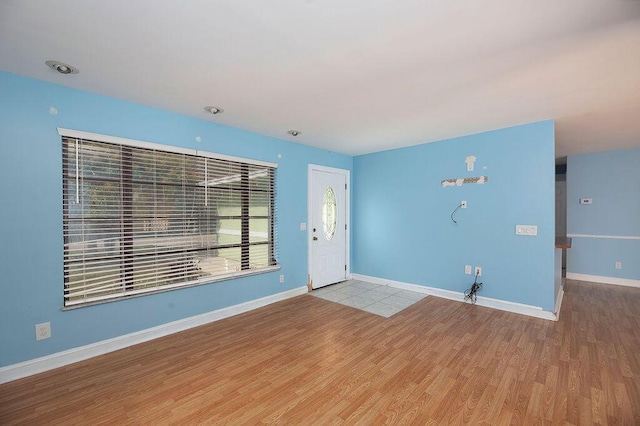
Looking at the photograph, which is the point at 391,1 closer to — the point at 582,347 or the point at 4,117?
the point at 4,117

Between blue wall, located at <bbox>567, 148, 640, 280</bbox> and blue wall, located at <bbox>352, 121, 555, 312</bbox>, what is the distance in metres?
3.07

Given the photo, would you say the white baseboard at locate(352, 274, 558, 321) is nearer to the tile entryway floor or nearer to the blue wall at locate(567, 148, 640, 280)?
the tile entryway floor

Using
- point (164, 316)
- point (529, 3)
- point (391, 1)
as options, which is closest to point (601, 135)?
point (529, 3)

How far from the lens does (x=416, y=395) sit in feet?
6.92

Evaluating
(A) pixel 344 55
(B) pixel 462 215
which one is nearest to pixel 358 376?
(A) pixel 344 55

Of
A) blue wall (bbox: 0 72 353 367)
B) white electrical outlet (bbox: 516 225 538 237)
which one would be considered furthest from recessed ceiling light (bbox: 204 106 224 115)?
white electrical outlet (bbox: 516 225 538 237)

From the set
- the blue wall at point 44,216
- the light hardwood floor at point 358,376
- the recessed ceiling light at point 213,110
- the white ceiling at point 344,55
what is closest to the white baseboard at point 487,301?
the light hardwood floor at point 358,376

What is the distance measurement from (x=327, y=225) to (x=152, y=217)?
292 centimetres

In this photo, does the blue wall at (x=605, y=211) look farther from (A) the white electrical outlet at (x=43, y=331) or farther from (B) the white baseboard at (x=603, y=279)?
(A) the white electrical outlet at (x=43, y=331)

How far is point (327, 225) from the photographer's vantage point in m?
5.20

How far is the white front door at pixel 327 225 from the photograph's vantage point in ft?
15.9

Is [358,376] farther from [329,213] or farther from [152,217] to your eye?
[329,213]

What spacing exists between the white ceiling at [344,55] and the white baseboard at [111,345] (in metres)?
2.43

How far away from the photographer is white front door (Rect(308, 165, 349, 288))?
486cm
